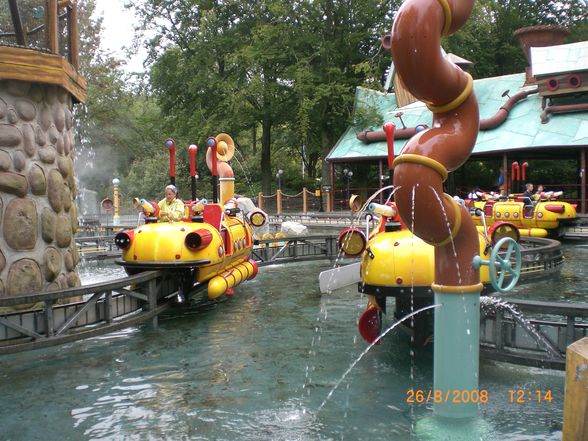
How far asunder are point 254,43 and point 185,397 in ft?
93.2

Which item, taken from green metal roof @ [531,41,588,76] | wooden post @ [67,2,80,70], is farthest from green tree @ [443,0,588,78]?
wooden post @ [67,2,80,70]

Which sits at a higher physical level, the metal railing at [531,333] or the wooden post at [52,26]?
the wooden post at [52,26]

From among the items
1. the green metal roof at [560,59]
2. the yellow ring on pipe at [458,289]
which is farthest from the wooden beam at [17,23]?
the green metal roof at [560,59]

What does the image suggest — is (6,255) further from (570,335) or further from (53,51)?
(570,335)

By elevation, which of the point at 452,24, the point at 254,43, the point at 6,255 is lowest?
the point at 6,255

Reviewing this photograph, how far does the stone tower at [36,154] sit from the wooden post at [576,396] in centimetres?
544

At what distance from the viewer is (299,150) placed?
1610 inches

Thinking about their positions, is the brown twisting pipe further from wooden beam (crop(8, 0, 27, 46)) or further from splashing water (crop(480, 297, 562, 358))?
wooden beam (crop(8, 0, 27, 46))

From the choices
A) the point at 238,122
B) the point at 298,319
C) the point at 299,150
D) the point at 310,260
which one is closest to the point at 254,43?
the point at 238,122

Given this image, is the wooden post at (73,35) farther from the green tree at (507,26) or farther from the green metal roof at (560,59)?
the green tree at (507,26)

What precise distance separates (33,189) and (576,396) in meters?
5.69

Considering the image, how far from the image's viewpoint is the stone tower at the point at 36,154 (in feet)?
20.7
